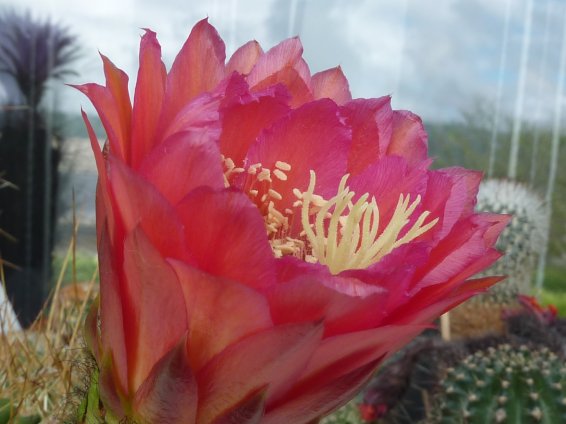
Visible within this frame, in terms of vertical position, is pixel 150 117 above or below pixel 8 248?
above

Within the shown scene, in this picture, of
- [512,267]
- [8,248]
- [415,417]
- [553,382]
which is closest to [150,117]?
[553,382]

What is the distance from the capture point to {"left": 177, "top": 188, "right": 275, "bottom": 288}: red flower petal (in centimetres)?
20

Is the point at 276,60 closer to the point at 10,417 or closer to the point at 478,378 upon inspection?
the point at 10,417

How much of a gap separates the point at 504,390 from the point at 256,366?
0.52 meters

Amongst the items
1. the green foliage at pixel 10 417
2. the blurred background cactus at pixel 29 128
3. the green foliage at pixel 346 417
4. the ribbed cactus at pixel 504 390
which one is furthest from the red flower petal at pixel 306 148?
the blurred background cactus at pixel 29 128

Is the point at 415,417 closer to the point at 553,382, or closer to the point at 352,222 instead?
Result: the point at 553,382

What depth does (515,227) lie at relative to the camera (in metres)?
1.95

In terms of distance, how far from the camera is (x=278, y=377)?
8.2 inches

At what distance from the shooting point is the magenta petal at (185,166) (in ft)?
0.69

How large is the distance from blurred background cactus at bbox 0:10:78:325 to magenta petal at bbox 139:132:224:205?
131 inches

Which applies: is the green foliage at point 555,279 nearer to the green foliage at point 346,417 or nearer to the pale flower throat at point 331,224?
the green foliage at point 346,417

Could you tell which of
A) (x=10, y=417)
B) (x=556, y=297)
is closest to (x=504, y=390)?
(x=10, y=417)

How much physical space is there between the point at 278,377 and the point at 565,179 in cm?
556

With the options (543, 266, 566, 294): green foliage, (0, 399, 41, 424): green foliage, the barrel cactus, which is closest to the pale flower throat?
(0, 399, 41, 424): green foliage
